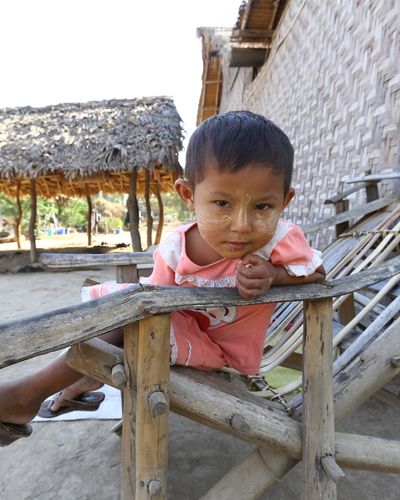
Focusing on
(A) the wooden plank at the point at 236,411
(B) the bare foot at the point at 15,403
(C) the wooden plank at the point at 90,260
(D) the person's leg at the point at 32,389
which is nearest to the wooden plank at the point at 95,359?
(A) the wooden plank at the point at 236,411

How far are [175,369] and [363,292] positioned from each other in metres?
1.57

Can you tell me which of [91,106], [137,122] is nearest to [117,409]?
[137,122]

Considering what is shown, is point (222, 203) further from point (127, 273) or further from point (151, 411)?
point (127, 273)

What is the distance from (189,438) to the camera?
1.85 m

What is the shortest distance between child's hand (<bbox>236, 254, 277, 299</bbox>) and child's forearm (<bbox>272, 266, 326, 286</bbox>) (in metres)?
0.07

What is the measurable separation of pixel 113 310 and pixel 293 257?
499mm

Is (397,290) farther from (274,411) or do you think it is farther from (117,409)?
(117,409)

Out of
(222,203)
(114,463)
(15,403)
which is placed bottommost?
(114,463)

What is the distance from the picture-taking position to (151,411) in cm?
92

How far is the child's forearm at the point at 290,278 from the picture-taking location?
3.41ft

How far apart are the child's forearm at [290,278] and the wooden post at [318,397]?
0.22ft

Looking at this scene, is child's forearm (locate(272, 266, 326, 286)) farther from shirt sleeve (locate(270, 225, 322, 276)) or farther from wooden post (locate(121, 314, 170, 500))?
wooden post (locate(121, 314, 170, 500))

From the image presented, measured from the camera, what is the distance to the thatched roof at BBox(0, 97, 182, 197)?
268 inches

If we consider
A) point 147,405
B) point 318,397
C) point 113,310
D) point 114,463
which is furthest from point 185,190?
point 114,463
